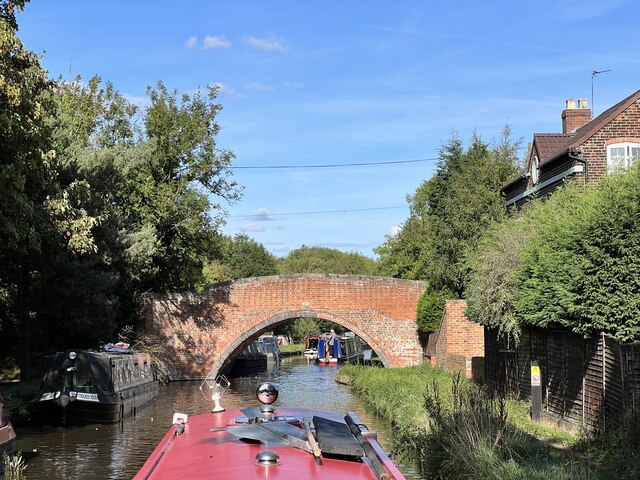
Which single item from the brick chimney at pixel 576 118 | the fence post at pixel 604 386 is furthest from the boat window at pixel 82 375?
the brick chimney at pixel 576 118

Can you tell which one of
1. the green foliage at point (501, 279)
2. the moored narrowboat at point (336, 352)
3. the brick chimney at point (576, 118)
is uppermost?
the brick chimney at point (576, 118)

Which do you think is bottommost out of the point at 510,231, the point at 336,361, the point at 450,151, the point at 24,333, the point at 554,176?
the point at 336,361

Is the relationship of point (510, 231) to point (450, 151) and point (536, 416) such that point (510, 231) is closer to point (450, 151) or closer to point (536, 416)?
point (536, 416)

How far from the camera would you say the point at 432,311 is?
1200 inches

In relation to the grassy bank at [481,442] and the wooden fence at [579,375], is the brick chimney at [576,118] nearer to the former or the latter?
the wooden fence at [579,375]

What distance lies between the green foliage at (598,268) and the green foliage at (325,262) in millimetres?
62232

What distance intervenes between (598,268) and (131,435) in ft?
35.7

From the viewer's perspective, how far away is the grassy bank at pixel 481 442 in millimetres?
7617

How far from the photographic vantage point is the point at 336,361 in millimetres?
45719

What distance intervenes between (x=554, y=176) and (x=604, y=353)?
1279 cm

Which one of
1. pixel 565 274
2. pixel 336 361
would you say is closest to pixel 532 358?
pixel 565 274

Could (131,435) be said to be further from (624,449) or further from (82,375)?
(624,449)

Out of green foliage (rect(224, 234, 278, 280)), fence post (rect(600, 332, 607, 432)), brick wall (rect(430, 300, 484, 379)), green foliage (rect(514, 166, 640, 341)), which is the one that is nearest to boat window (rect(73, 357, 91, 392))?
green foliage (rect(514, 166, 640, 341))

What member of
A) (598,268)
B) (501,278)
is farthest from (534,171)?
(598,268)
